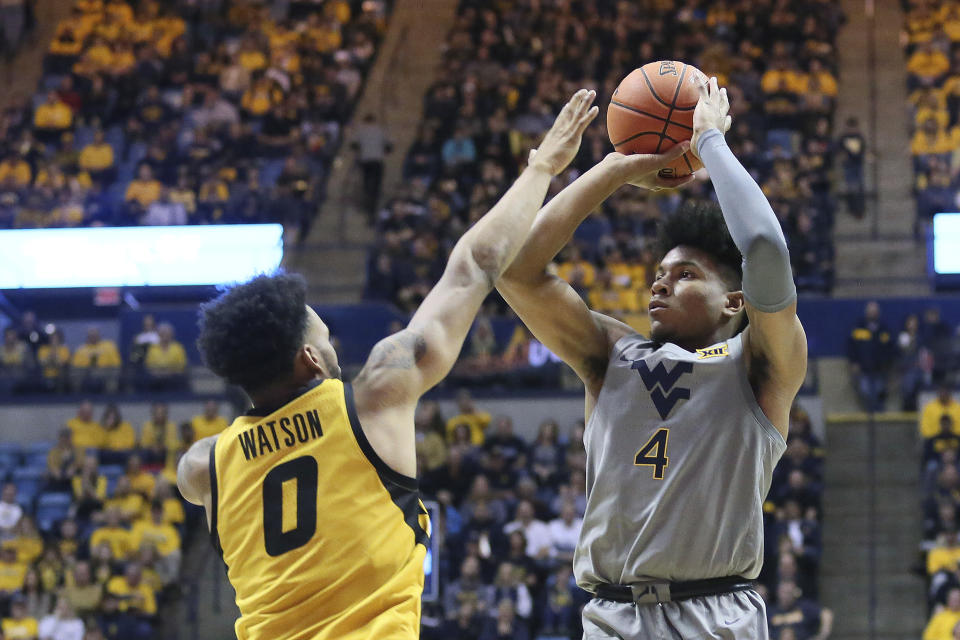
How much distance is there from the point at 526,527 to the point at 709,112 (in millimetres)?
9059

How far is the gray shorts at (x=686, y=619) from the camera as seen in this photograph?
3834 mm

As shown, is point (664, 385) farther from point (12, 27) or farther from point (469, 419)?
point (12, 27)

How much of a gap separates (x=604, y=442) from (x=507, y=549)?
340 inches

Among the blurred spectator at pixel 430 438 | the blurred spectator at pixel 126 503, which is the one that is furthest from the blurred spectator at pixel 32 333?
the blurred spectator at pixel 430 438

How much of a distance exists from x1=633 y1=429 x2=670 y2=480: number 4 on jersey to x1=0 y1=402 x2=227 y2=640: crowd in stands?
31.8 ft

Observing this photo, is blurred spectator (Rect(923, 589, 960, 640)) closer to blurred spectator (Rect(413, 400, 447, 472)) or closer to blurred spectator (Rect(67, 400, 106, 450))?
blurred spectator (Rect(413, 400, 447, 472))

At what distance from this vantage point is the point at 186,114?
19.7 m

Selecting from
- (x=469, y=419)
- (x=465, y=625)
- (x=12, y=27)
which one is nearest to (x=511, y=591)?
(x=465, y=625)

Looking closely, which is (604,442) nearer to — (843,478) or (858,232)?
(843,478)

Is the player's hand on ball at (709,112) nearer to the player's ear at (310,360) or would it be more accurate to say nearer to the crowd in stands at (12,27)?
the player's ear at (310,360)

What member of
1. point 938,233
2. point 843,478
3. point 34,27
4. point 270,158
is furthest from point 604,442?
point 34,27

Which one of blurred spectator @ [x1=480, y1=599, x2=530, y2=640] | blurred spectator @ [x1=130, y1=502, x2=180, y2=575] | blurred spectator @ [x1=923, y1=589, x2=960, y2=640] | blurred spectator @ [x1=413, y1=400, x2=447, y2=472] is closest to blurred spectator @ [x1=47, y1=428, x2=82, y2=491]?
blurred spectator @ [x1=130, y1=502, x2=180, y2=575]

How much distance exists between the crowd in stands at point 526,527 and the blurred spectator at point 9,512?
4313 millimetres

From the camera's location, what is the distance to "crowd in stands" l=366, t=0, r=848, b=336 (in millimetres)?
15953
